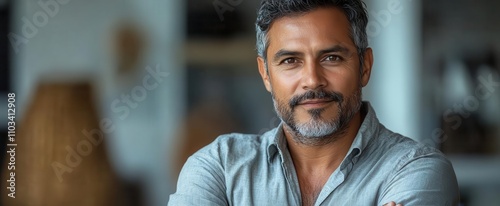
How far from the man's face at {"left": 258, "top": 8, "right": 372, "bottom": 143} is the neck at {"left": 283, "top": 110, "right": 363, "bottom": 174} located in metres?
0.03

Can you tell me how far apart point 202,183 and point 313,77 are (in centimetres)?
36

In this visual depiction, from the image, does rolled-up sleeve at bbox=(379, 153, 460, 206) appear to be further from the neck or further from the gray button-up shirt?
the neck

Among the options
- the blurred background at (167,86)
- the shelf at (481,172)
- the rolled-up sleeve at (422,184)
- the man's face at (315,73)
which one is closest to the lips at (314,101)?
the man's face at (315,73)

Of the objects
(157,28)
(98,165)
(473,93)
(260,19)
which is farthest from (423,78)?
(260,19)

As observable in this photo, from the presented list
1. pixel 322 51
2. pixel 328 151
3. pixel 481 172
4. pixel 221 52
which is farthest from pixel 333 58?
pixel 481 172

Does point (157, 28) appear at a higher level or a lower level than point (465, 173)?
higher

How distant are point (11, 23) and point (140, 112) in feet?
1.94

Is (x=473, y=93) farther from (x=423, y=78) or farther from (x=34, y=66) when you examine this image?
(x=34, y=66)

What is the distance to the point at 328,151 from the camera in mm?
2119

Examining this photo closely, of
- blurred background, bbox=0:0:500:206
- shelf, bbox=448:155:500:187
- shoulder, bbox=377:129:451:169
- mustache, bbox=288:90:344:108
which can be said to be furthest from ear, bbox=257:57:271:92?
shelf, bbox=448:155:500:187

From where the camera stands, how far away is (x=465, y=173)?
3.65 m

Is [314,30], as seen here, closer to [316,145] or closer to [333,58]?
[333,58]

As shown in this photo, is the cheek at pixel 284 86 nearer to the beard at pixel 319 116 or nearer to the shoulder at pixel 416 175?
the beard at pixel 319 116

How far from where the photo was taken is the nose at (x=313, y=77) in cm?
196
